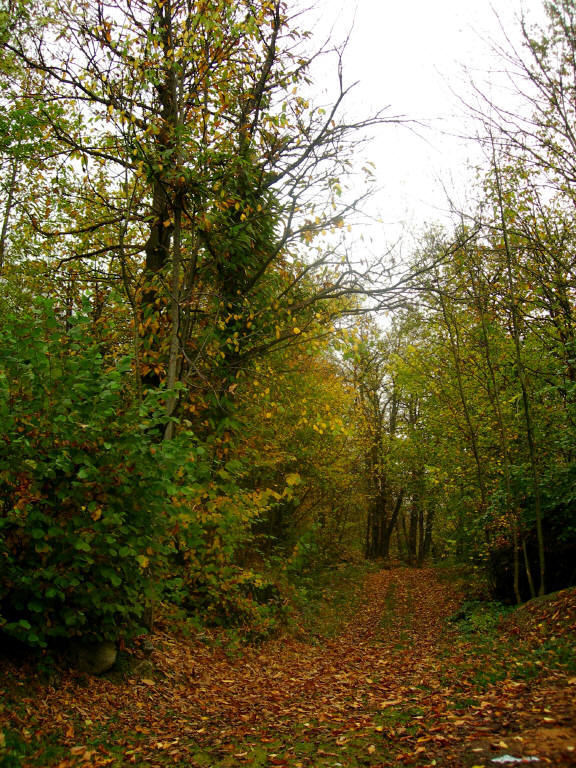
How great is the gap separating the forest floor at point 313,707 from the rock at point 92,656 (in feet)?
0.48

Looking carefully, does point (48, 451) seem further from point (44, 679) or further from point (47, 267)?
point (47, 267)

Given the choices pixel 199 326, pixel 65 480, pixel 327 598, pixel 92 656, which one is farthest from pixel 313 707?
pixel 327 598

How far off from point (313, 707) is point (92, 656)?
2.58 metres

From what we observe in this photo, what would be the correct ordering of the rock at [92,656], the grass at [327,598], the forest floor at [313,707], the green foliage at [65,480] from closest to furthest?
the forest floor at [313,707]
the green foliage at [65,480]
the rock at [92,656]
the grass at [327,598]

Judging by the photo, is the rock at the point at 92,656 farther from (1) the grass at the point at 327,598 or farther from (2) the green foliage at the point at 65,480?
(1) the grass at the point at 327,598

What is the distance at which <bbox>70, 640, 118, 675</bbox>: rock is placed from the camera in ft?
19.1

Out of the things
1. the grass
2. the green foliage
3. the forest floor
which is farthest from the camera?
the grass

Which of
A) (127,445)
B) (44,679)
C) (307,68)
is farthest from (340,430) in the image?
(307,68)

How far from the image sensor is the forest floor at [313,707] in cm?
409

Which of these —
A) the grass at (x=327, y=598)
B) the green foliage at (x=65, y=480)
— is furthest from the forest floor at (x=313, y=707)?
the grass at (x=327, y=598)

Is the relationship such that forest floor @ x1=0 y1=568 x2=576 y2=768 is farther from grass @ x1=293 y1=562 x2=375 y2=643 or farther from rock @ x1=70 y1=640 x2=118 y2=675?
grass @ x1=293 y1=562 x2=375 y2=643

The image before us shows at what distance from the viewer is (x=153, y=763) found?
174 inches

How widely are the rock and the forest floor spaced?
0.15 meters

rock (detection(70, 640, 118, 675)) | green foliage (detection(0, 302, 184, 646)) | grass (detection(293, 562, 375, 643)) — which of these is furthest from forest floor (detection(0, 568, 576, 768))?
grass (detection(293, 562, 375, 643))
